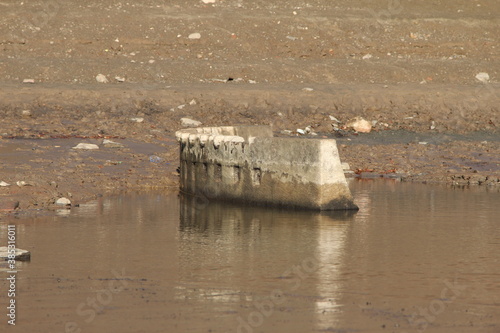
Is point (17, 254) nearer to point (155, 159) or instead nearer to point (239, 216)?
point (239, 216)

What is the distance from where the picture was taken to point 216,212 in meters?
12.8

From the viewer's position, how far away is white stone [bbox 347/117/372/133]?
19969 millimetres

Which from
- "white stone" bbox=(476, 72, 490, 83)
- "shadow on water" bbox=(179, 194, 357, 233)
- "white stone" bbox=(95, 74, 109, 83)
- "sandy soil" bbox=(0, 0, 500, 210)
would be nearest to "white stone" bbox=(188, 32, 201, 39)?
"sandy soil" bbox=(0, 0, 500, 210)

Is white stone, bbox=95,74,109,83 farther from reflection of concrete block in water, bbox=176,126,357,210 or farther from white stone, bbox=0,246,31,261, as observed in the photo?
white stone, bbox=0,246,31,261

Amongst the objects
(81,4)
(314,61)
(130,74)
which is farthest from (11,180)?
(81,4)

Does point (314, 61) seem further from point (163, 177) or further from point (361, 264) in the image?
point (361, 264)

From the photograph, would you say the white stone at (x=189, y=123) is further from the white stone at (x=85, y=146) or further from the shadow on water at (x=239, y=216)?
the shadow on water at (x=239, y=216)

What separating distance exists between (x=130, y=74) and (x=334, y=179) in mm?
11878

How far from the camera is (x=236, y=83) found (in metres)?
22.8

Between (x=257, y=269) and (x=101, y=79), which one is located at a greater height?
Answer: (x=101, y=79)

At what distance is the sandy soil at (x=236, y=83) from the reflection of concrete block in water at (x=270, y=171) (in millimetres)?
1624

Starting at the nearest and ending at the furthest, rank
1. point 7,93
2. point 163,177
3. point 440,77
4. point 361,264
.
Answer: point 361,264 < point 163,177 < point 7,93 < point 440,77

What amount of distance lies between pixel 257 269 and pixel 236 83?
1410 cm

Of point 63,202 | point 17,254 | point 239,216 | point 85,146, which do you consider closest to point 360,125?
point 85,146
